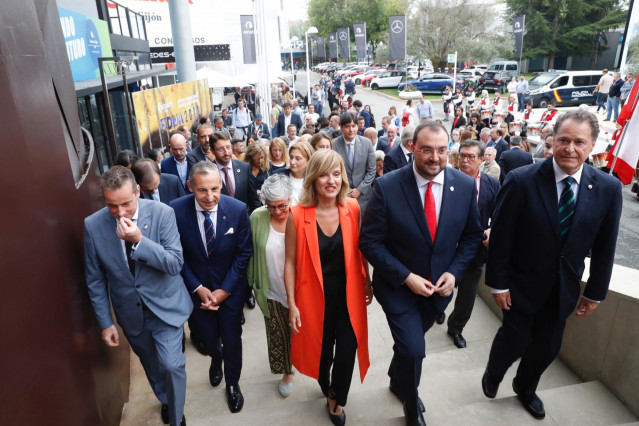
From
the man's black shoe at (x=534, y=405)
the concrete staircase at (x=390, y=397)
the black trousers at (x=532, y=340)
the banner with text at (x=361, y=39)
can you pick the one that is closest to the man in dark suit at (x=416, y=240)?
the concrete staircase at (x=390, y=397)

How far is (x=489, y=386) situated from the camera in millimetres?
3400

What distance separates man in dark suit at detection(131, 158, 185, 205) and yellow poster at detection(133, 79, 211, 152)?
3.16m

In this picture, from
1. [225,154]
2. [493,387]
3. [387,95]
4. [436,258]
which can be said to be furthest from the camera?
[387,95]

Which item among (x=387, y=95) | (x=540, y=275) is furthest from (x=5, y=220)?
(x=387, y=95)

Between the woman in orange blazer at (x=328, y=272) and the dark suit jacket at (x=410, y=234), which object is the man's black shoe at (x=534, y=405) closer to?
the dark suit jacket at (x=410, y=234)

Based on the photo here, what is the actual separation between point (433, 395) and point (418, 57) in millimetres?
41917

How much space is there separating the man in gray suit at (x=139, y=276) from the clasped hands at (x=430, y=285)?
1534mm

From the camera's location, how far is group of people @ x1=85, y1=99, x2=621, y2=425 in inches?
111

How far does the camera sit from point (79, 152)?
3424 millimetres

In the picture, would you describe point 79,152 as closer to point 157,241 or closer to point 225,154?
point 157,241

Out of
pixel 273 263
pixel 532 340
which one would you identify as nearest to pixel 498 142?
pixel 532 340

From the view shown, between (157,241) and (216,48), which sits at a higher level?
(216,48)

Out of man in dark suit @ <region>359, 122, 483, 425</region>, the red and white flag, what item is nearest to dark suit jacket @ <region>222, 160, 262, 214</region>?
man in dark suit @ <region>359, 122, 483, 425</region>

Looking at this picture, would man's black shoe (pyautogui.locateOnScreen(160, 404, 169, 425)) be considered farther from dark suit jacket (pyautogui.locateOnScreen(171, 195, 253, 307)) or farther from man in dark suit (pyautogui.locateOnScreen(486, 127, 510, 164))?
man in dark suit (pyautogui.locateOnScreen(486, 127, 510, 164))
